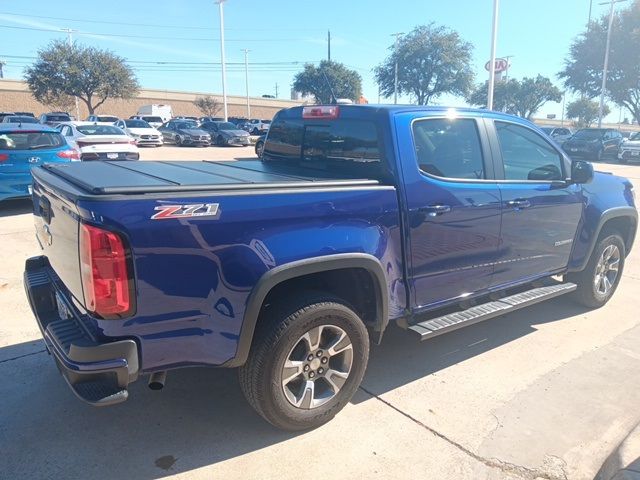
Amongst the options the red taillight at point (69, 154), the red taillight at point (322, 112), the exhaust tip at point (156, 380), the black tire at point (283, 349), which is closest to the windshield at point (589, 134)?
the red taillight at point (69, 154)

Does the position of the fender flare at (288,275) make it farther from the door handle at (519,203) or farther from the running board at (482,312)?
the door handle at (519,203)

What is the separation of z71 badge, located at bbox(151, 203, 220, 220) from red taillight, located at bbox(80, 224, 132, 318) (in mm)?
222

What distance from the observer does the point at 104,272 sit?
2.35 metres

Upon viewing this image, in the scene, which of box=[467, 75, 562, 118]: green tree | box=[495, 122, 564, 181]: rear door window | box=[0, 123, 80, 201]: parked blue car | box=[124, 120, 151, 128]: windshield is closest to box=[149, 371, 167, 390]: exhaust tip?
box=[495, 122, 564, 181]: rear door window

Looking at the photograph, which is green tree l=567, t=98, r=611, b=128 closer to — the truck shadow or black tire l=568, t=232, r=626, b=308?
black tire l=568, t=232, r=626, b=308

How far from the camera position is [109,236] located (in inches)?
90.9

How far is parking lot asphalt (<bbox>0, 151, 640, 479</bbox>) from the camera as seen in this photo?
9.29ft

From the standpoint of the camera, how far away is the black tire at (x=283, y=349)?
112 inches

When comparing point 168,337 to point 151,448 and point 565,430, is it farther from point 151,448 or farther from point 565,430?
point 565,430

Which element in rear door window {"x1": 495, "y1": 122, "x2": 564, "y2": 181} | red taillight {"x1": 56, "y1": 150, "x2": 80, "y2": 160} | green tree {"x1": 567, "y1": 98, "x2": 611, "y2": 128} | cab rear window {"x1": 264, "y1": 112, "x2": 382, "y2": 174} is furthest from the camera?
green tree {"x1": 567, "y1": 98, "x2": 611, "y2": 128}

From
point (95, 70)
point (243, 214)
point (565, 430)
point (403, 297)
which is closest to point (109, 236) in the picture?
point (243, 214)

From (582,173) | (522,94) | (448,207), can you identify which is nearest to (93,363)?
(448,207)

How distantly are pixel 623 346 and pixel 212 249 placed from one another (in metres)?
3.84

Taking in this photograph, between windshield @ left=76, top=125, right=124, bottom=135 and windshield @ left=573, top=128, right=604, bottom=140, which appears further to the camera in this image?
windshield @ left=573, top=128, right=604, bottom=140
